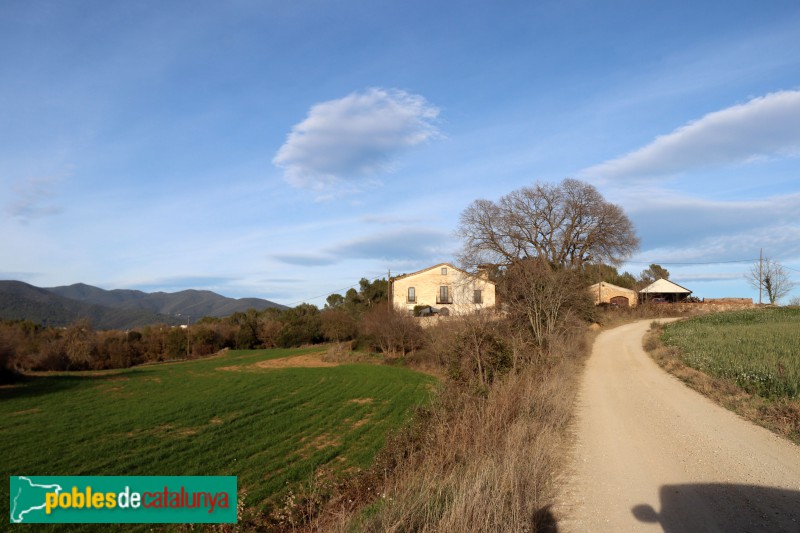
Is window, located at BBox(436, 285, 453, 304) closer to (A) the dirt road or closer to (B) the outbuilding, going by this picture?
(B) the outbuilding

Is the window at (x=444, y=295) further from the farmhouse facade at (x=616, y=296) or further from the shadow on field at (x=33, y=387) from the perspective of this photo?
the shadow on field at (x=33, y=387)

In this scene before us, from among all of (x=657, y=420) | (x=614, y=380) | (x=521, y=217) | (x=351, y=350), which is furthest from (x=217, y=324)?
(x=657, y=420)

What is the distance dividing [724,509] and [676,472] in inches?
57.3

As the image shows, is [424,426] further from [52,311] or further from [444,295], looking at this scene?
[52,311]

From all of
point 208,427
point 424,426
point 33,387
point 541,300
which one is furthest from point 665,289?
point 33,387

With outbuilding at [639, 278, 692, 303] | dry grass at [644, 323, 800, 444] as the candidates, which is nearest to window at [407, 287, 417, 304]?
outbuilding at [639, 278, 692, 303]

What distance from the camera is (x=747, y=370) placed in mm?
14750

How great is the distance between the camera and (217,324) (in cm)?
6625

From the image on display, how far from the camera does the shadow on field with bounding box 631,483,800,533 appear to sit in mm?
5382

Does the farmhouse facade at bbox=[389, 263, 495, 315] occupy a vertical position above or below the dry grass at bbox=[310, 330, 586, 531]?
above

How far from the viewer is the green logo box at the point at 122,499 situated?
26.3 feet

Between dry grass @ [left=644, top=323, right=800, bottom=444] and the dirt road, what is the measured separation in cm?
31

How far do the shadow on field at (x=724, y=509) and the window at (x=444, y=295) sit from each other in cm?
4844

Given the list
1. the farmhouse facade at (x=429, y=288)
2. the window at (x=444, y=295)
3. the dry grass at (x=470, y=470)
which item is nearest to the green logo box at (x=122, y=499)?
the dry grass at (x=470, y=470)
